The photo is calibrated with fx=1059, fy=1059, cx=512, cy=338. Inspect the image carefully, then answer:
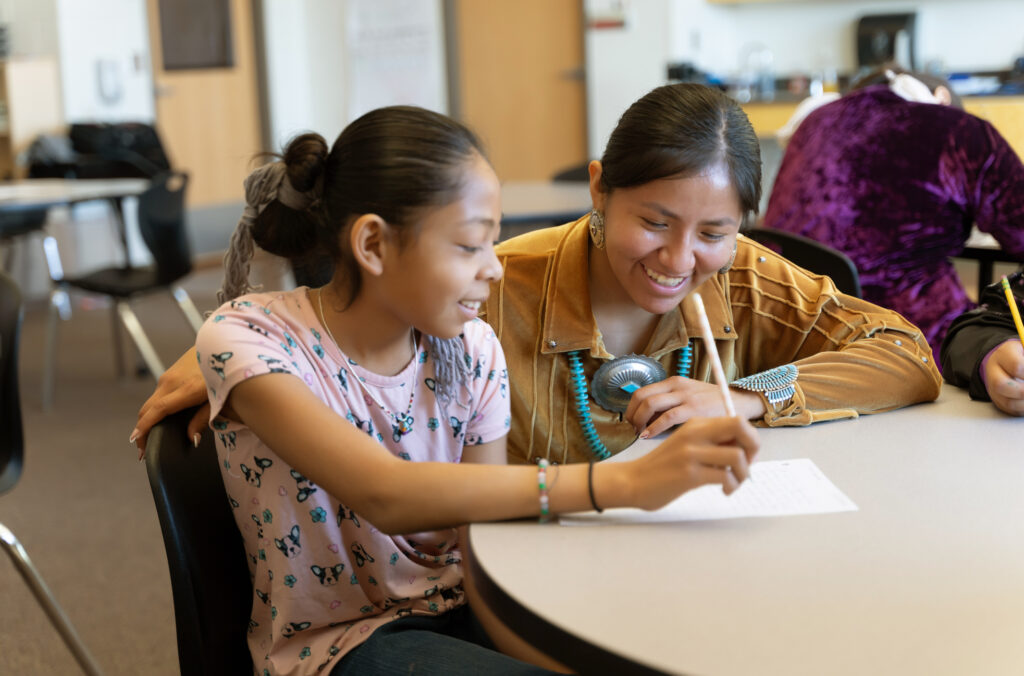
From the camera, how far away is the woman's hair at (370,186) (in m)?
1.12

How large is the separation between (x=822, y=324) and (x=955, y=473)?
437 millimetres

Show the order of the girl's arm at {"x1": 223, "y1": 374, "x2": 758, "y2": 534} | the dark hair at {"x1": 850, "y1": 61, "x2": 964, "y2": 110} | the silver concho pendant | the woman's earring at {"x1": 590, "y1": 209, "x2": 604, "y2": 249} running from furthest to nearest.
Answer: the dark hair at {"x1": 850, "y1": 61, "x2": 964, "y2": 110} < the woman's earring at {"x1": 590, "y1": 209, "x2": 604, "y2": 249} < the silver concho pendant < the girl's arm at {"x1": 223, "y1": 374, "x2": 758, "y2": 534}

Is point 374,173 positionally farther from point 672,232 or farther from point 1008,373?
point 1008,373

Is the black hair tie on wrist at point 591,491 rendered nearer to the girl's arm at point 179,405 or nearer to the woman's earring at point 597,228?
the girl's arm at point 179,405

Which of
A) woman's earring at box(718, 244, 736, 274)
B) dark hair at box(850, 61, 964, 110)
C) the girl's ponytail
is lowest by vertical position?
woman's earring at box(718, 244, 736, 274)

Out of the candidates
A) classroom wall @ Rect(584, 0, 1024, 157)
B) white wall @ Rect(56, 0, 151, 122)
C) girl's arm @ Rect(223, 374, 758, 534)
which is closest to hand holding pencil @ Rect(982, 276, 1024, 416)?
girl's arm @ Rect(223, 374, 758, 534)

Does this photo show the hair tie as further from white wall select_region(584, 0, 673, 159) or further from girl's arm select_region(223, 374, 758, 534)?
white wall select_region(584, 0, 673, 159)

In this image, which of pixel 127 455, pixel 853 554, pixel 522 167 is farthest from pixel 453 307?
pixel 522 167

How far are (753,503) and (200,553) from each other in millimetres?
571

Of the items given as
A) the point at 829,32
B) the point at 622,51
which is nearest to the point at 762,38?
the point at 829,32

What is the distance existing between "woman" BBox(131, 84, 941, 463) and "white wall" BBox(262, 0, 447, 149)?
A: 5.93 m

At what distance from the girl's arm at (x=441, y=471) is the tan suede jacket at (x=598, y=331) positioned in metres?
0.47

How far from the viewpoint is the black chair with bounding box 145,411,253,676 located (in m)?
1.08

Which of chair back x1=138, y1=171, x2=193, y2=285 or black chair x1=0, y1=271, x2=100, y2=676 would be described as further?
chair back x1=138, y1=171, x2=193, y2=285
